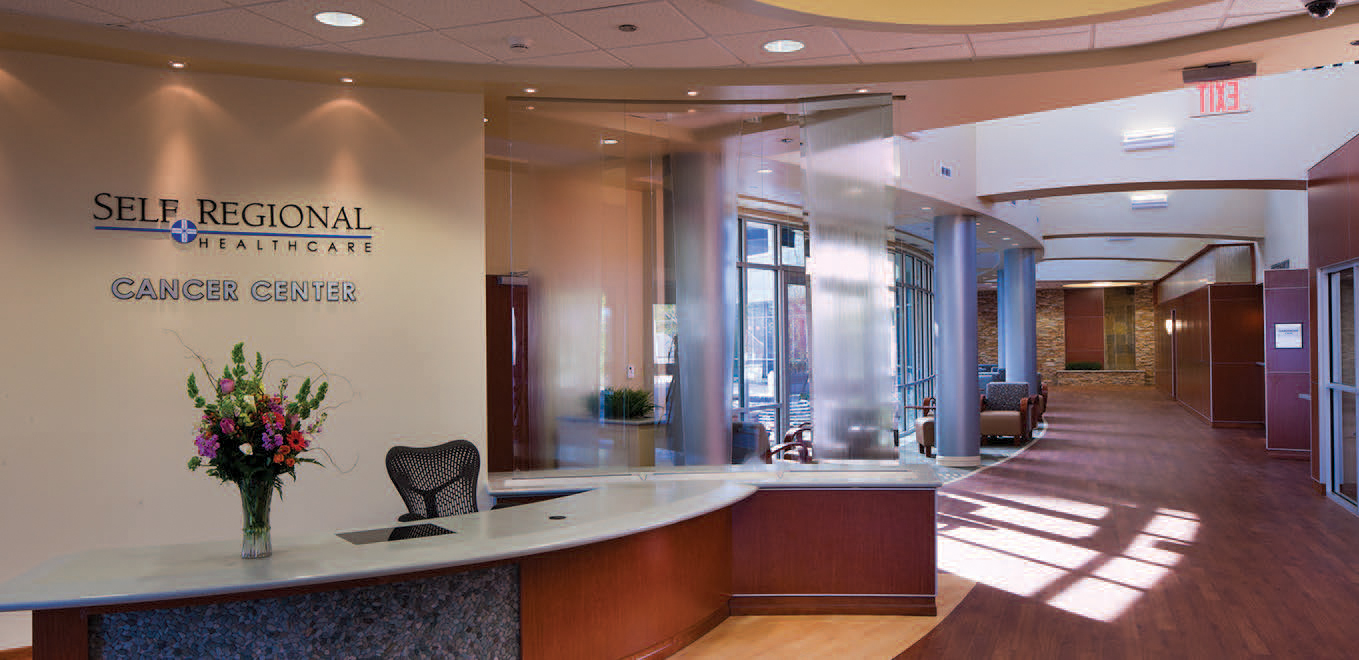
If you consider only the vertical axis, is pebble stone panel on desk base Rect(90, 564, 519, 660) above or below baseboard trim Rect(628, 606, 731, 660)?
above

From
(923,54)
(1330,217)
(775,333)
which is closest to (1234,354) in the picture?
(1330,217)

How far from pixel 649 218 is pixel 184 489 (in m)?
3.45

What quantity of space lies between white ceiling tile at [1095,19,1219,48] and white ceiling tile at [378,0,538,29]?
3221mm

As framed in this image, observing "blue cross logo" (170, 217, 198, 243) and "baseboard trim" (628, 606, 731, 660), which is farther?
"blue cross logo" (170, 217, 198, 243)

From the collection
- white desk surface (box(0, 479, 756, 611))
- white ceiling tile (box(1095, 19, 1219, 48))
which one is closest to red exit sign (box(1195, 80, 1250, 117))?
white ceiling tile (box(1095, 19, 1219, 48))

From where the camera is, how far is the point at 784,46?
17.8 feet

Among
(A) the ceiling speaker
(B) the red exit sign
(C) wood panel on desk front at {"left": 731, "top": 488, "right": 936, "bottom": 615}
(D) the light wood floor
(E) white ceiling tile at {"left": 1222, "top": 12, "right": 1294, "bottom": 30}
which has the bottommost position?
(D) the light wood floor

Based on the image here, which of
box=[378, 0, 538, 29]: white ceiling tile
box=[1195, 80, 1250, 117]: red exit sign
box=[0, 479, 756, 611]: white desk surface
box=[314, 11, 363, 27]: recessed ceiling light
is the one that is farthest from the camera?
box=[1195, 80, 1250, 117]: red exit sign

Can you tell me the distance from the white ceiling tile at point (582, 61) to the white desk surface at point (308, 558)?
2733 mm

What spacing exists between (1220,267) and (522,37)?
67.6ft

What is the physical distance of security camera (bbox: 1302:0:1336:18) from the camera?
15.1 ft

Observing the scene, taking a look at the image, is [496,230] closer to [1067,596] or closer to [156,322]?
[156,322]

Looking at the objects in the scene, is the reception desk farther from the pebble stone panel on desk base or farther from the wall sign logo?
the wall sign logo

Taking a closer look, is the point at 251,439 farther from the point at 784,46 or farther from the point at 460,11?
the point at 784,46
